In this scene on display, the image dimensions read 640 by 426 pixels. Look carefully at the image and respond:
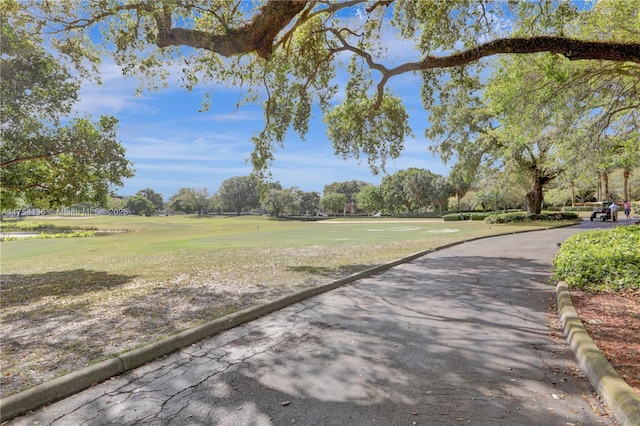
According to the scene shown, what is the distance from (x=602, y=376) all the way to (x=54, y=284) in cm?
1156

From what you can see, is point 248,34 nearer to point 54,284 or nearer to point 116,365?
point 116,365

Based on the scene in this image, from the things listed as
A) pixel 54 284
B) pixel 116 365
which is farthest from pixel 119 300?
pixel 54 284

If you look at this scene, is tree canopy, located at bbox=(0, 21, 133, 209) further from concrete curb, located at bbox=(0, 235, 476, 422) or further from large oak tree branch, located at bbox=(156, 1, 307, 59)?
concrete curb, located at bbox=(0, 235, 476, 422)

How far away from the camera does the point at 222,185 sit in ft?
353

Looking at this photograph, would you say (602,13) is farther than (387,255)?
No

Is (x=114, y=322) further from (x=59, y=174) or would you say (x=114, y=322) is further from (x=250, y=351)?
(x=59, y=174)

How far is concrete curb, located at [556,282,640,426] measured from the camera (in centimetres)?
277

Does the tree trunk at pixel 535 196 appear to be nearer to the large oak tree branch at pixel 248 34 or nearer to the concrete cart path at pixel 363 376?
the concrete cart path at pixel 363 376

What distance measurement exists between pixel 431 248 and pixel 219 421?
13.3m

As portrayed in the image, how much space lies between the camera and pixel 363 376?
11.8 ft

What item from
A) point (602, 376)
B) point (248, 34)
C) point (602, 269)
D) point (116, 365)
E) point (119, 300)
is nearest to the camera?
point (602, 376)

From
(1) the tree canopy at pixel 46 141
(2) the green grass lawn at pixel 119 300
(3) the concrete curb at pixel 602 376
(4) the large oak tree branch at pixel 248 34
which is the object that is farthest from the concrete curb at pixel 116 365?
(1) the tree canopy at pixel 46 141

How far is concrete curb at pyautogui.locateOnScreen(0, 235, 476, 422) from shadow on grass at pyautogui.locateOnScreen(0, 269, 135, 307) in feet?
15.6

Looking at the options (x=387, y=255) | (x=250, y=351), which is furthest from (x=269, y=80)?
(x=250, y=351)
